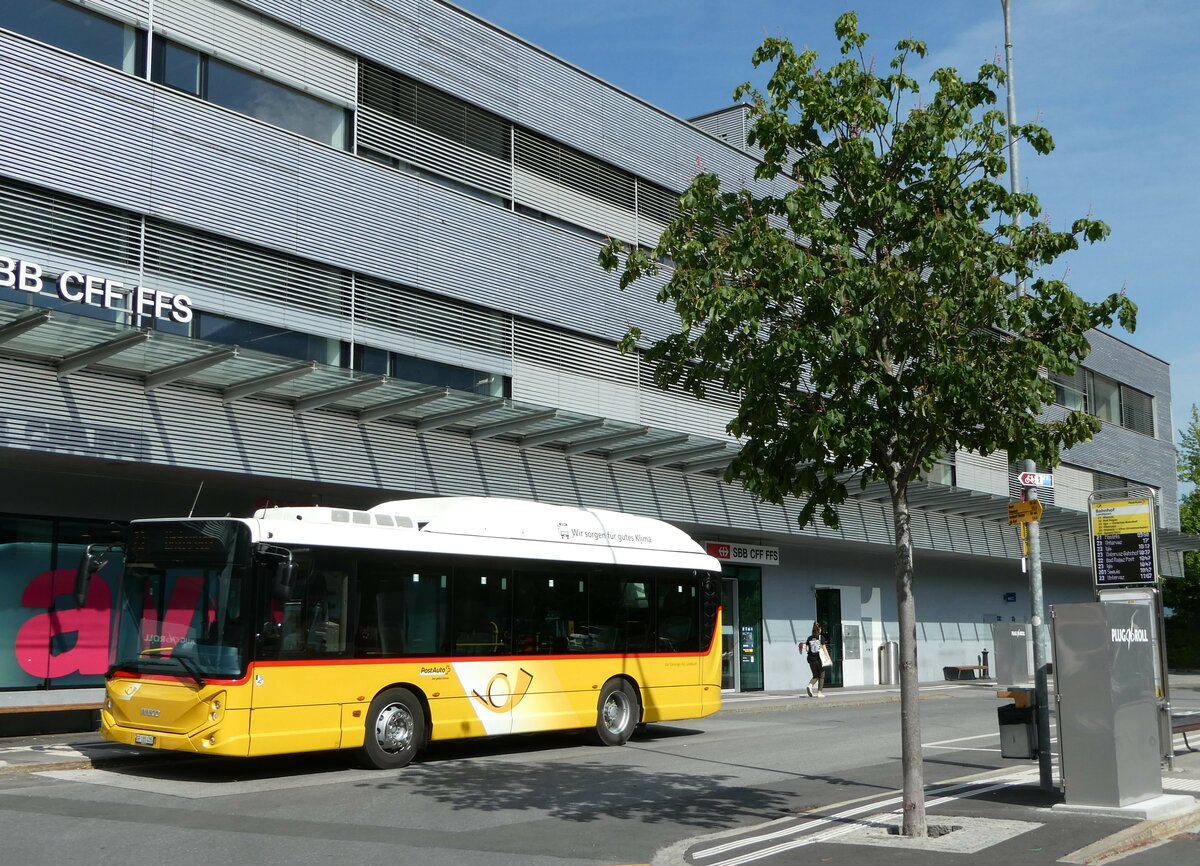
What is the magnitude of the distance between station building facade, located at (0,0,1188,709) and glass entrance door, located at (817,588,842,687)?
3396 millimetres

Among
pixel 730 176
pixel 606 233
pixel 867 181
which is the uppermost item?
pixel 730 176

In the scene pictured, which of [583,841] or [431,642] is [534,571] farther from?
[583,841]

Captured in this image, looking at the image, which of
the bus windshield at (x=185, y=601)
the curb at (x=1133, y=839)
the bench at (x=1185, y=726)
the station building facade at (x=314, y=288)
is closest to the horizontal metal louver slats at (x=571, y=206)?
the station building facade at (x=314, y=288)

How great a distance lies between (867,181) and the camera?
35.3 ft

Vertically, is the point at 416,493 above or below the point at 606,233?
below

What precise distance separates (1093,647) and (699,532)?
1975cm

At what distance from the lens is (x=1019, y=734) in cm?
1280

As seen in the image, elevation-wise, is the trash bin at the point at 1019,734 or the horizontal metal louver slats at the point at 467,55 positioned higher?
the horizontal metal louver slats at the point at 467,55

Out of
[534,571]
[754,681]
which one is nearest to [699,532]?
[754,681]

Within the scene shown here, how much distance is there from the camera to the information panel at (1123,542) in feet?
47.4

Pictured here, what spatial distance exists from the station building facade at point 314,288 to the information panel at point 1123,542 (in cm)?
673

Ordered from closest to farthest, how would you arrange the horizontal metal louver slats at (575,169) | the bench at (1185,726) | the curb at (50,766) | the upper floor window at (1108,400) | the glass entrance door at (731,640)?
the curb at (50,766) → the bench at (1185,726) → the horizontal metal louver slats at (575,169) → the glass entrance door at (731,640) → the upper floor window at (1108,400)

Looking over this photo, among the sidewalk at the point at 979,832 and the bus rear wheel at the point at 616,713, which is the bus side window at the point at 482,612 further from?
the sidewalk at the point at 979,832

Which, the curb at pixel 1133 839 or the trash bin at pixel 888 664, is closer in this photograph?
the curb at pixel 1133 839
